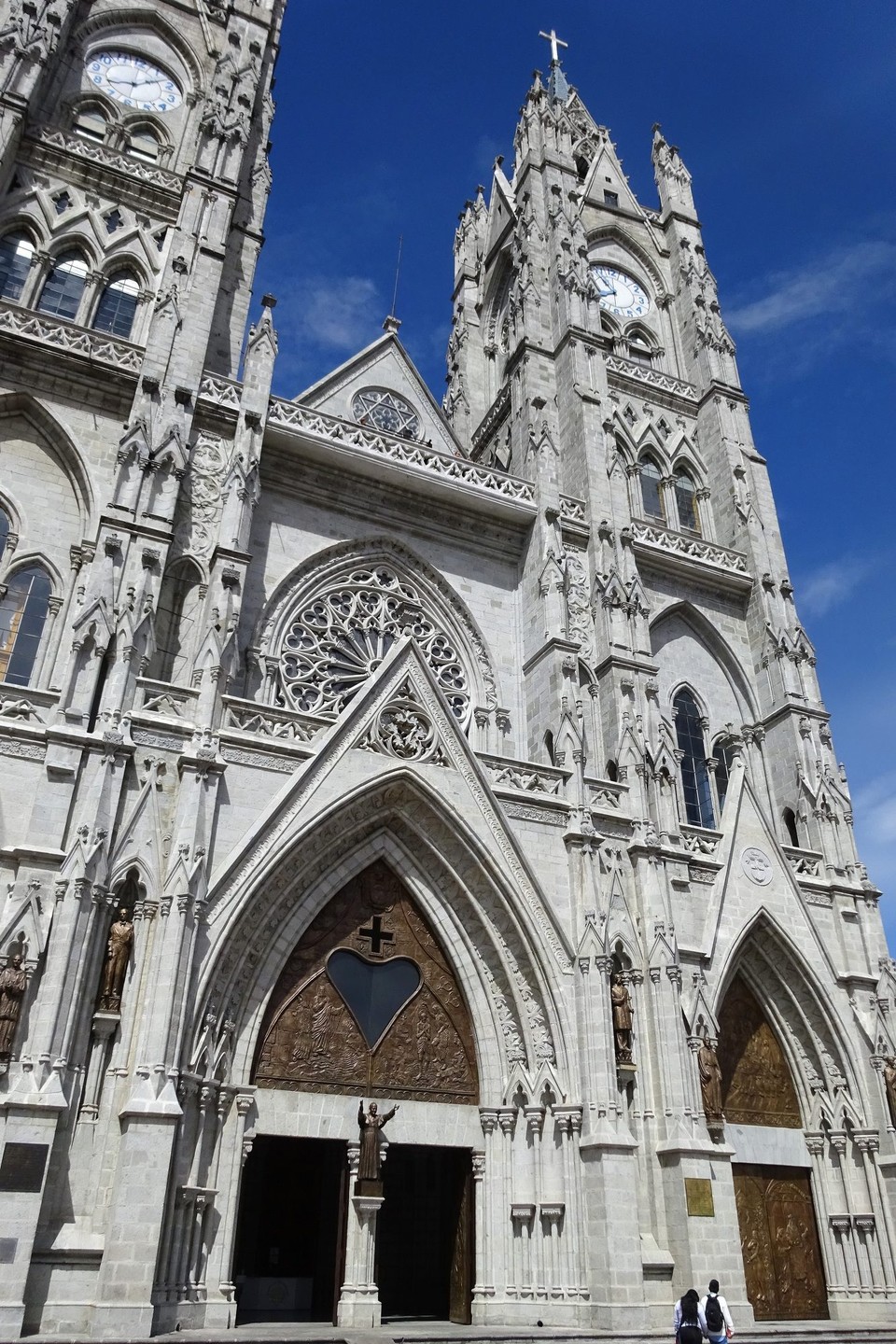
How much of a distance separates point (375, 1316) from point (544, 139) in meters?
27.3

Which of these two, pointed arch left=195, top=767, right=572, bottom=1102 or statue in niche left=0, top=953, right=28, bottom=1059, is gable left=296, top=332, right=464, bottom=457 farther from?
statue in niche left=0, top=953, right=28, bottom=1059

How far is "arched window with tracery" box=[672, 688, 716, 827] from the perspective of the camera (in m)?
20.6

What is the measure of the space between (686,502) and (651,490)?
1.01 metres

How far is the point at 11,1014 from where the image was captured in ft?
36.2

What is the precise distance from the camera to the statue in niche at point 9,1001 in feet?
35.9

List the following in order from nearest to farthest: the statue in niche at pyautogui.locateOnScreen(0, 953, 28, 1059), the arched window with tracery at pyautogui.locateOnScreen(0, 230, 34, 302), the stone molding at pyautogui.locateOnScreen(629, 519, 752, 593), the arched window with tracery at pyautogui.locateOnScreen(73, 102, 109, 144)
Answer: the statue in niche at pyautogui.locateOnScreen(0, 953, 28, 1059) → the arched window with tracery at pyautogui.locateOnScreen(0, 230, 34, 302) → the stone molding at pyautogui.locateOnScreen(629, 519, 752, 593) → the arched window with tracery at pyautogui.locateOnScreen(73, 102, 109, 144)

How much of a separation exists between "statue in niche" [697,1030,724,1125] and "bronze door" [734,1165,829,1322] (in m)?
1.77

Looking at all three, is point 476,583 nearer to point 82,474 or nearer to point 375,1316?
point 82,474

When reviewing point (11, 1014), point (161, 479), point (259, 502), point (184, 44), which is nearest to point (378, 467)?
point (259, 502)

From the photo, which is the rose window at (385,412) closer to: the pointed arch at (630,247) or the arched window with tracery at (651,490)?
the arched window with tracery at (651,490)

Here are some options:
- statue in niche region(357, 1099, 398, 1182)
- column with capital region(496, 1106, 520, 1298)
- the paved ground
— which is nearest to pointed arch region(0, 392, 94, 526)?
statue in niche region(357, 1099, 398, 1182)

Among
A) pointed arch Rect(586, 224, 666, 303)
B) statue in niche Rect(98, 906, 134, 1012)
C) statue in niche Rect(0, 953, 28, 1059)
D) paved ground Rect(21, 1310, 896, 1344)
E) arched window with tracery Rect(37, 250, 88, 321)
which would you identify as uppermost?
pointed arch Rect(586, 224, 666, 303)

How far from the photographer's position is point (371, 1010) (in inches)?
566

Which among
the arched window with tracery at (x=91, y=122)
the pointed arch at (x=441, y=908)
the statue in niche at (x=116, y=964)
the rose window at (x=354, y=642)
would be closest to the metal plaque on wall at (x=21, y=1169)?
the statue in niche at (x=116, y=964)
